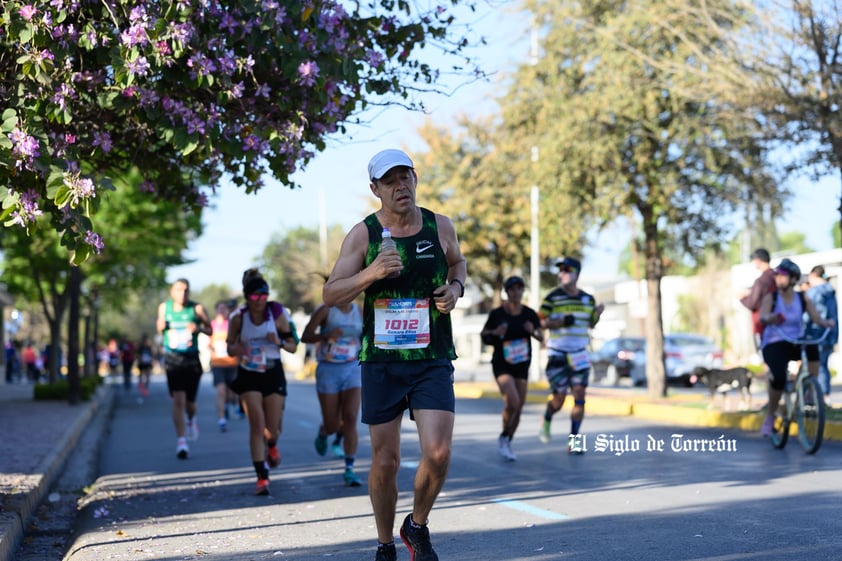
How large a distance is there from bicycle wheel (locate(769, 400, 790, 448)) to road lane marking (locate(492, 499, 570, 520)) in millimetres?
4529

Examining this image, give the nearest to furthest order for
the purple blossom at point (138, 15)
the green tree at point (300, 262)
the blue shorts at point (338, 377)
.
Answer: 1. the purple blossom at point (138, 15)
2. the blue shorts at point (338, 377)
3. the green tree at point (300, 262)

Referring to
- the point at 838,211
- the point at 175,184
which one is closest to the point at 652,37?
the point at 838,211

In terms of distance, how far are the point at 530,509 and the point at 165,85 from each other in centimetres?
395

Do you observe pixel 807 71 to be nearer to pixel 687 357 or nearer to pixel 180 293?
pixel 180 293

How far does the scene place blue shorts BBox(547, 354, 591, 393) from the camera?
1331 cm

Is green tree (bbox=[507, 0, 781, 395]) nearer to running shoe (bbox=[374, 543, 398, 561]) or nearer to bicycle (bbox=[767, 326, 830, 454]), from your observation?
bicycle (bbox=[767, 326, 830, 454])

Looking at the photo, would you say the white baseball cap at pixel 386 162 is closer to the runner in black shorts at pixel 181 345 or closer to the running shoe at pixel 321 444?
the running shoe at pixel 321 444

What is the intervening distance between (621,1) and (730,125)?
3.59 meters

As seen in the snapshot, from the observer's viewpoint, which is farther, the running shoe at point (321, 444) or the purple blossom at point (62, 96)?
the running shoe at point (321, 444)

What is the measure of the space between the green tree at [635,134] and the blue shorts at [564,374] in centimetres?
695

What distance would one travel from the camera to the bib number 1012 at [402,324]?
6.03 m

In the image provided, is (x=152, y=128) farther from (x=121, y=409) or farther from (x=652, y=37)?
(x=121, y=409)

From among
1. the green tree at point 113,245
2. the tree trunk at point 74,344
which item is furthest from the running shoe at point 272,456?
the green tree at point 113,245

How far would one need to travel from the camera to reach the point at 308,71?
346 inches
